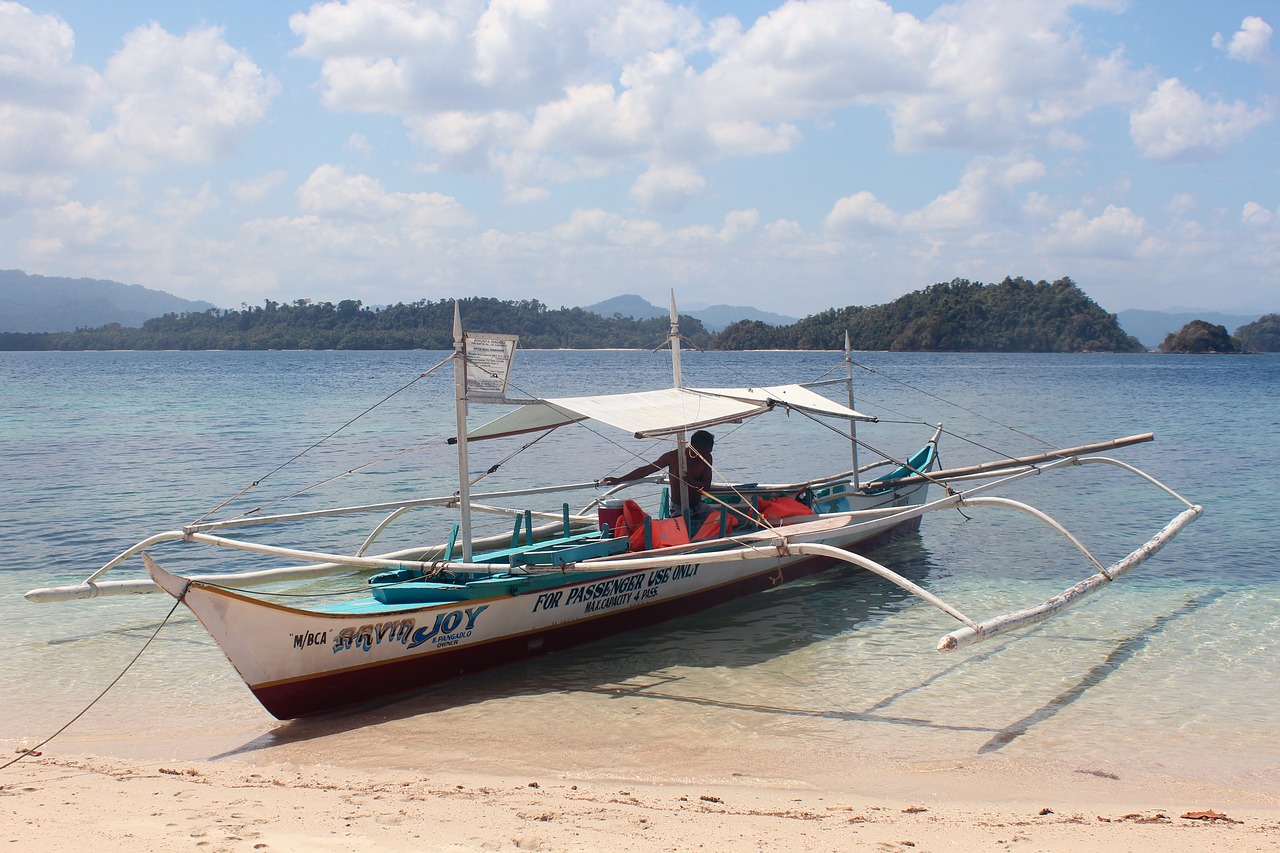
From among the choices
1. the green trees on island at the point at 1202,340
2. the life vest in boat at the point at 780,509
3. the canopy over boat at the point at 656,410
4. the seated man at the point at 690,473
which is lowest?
the life vest in boat at the point at 780,509

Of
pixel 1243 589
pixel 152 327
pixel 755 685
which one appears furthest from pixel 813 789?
pixel 152 327

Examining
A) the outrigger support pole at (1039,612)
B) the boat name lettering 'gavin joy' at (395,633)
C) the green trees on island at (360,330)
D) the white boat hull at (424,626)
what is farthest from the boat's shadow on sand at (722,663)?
the green trees on island at (360,330)

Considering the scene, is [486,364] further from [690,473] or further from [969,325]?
[969,325]

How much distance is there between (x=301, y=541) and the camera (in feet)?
47.2

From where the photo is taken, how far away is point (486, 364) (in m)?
8.74

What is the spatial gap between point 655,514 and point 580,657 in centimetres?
760

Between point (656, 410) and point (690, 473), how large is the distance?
894 mm

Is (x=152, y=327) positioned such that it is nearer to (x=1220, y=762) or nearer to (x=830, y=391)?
(x=830, y=391)

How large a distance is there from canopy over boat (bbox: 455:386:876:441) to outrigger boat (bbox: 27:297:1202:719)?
0.10 feet

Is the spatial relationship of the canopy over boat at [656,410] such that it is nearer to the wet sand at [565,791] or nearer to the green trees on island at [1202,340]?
the wet sand at [565,791]

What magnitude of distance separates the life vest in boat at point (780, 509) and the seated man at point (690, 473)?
0.81 metres

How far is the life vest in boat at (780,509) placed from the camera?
1109cm

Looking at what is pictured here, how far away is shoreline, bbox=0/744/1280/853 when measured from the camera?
16.2 feet

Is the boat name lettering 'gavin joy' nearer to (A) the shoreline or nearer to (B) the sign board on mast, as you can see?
(A) the shoreline
